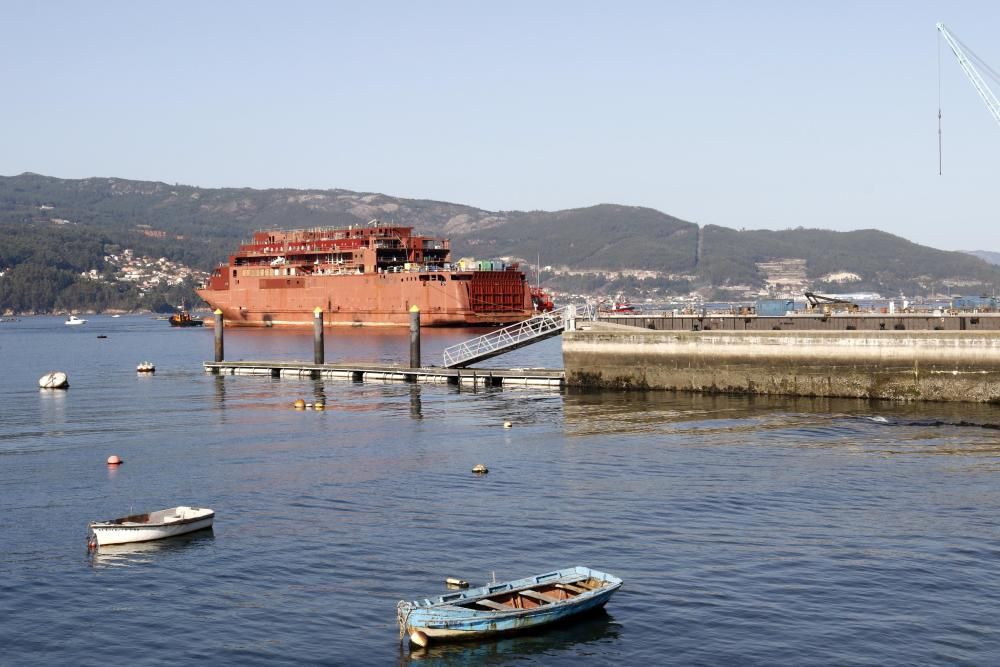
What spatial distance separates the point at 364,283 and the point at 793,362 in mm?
103789

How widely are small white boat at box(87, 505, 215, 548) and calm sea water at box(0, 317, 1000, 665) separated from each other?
0.42 m

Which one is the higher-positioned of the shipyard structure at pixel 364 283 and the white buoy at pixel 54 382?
the shipyard structure at pixel 364 283

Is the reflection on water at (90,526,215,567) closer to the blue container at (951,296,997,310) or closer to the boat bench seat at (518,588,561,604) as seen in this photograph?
the boat bench seat at (518,588,561,604)

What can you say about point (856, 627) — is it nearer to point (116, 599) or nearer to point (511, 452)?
point (116, 599)

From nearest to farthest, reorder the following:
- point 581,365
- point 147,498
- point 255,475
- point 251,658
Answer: point 251,658, point 147,498, point 255,475, point 581,365

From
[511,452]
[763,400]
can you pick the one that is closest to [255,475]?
[511,452]

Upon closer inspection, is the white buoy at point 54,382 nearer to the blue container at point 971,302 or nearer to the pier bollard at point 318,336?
the pier bollard at point 318,336

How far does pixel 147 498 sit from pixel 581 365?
104 ft

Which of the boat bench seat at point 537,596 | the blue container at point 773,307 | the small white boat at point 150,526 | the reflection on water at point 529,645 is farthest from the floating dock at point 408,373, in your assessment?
the reflection on water at point 529,645

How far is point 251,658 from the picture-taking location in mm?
21359

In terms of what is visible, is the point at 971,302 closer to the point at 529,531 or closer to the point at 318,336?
the point at 318,336

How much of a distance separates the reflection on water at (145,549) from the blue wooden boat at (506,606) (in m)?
8.95

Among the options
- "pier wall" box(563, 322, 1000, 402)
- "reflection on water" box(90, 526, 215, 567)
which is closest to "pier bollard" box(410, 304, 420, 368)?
"pier wall" box(563, 322, 1000, 402)

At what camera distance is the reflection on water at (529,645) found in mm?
21375
